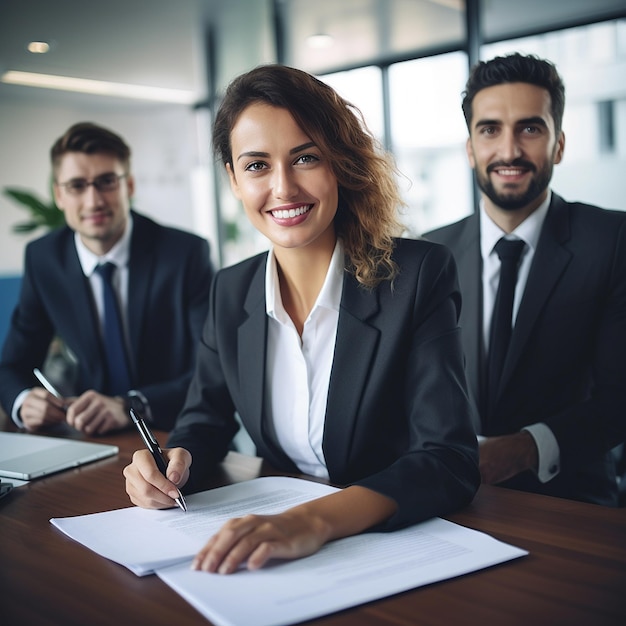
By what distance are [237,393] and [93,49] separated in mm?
5837

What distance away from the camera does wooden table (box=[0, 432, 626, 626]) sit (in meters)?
0.94

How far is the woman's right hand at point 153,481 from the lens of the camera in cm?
138

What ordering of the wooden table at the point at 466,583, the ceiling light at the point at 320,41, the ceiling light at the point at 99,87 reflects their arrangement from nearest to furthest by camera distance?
1. the wooden table at the point at 466,583
2. the ceiling light at the point at 320,41
3. the ceiling light at the point at 99,87

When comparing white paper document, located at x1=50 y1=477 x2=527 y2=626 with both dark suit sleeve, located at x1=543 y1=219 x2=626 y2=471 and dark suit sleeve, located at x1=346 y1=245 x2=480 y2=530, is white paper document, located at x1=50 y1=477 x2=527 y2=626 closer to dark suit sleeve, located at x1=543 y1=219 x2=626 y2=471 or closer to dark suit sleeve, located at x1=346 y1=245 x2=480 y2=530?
dark suit sleeve, located at x1=346 y1=245 x2=480 y2=530

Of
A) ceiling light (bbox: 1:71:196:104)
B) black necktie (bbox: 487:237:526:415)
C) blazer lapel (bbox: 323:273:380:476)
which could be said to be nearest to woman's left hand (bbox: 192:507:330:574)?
blazer lapel (bbox: 323:273:380:476)

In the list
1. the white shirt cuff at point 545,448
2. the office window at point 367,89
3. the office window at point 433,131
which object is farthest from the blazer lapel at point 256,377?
the office window at point 367,89

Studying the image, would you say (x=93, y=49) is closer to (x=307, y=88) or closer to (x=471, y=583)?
(x=307, y=88)

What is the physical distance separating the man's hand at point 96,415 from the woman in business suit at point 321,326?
0.42m

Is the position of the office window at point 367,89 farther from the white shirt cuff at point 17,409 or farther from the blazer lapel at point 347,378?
the blazer lapel at point 347,378

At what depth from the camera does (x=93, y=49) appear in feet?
21.6

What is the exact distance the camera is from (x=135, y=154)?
999 centimetres

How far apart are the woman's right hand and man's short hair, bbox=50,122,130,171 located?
1.74 metres

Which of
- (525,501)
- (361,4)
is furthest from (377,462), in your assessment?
(361,4)

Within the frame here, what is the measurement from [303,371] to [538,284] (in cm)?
97
